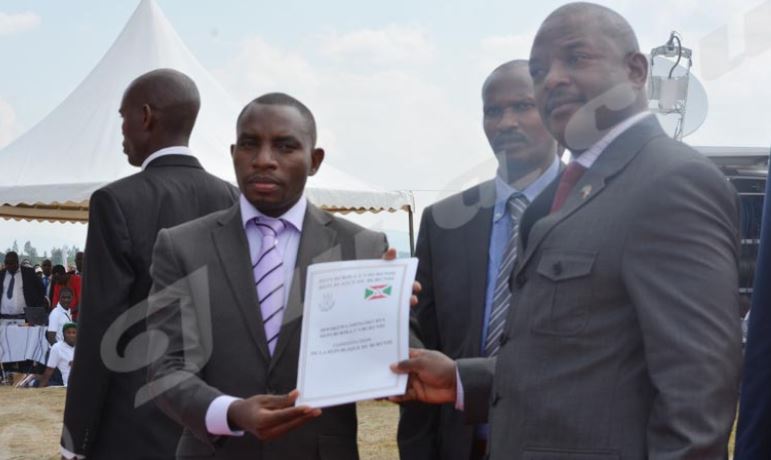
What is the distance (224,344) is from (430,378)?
0.48 metres

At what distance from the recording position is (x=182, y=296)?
217 cm

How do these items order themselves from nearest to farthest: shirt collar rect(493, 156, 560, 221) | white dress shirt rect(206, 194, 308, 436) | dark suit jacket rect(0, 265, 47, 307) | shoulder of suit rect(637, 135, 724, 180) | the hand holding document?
shoulder of suit rect(637, 135, 724, 180) → the hand holding document → white dress shirt rect(206, 194, 308, 436) → shirt collar rect(493, 156, 560, 221) → dark suit jacket rect(0, 265, 47, 307)

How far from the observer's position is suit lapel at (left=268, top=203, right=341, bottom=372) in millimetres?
2180

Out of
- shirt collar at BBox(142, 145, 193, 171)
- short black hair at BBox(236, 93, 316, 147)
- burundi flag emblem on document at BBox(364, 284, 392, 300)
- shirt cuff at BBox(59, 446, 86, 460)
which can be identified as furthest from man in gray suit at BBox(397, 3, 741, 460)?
shirt collar at BBox(142, 145, 193, 171)

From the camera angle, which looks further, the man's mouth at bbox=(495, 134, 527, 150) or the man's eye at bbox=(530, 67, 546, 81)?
the man's mouth at bbox=(495, 134, 527, 150)

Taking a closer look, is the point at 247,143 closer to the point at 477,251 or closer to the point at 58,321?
the point at 477,251

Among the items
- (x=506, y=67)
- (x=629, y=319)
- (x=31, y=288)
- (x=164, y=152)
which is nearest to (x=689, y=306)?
(x=629, y=319)

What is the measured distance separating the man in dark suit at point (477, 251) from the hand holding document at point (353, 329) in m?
0.55

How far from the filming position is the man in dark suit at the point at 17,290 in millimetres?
12578

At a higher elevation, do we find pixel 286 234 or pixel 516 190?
pixel 516 190

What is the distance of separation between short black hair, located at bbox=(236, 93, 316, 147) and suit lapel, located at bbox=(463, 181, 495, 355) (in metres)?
0.56

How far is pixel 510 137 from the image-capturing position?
272cm

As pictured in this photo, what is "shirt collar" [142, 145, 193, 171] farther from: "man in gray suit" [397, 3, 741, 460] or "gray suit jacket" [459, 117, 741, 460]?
"gray suit jacket" [459, 117, 741, 460]

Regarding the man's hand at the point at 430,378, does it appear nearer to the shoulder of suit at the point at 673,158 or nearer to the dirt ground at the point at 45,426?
the shoulder of suit at the point at 673,158
